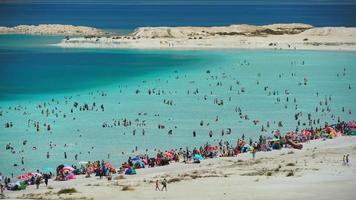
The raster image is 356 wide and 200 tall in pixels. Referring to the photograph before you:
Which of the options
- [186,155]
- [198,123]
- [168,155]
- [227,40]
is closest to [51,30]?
[227,40]

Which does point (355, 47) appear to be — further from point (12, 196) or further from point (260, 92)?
point (12, 196)

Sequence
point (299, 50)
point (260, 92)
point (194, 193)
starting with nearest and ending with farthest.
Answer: point (194, 193), point (260, 92), point (299, 50)

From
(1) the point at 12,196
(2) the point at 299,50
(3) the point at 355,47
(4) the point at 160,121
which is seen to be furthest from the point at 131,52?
(1) the point at 12,196

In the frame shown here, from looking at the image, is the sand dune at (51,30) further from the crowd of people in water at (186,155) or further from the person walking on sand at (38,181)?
the person walking on sand at (38,181)

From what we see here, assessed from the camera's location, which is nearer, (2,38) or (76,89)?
(76,89)

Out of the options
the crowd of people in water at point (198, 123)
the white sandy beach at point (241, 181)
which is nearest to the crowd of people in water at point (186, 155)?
the crowd of people in water at point (198, 123)

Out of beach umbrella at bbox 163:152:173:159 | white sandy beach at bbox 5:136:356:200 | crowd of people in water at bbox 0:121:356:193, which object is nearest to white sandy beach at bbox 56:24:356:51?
crowd of people in water at bbox 0:121:356:193
